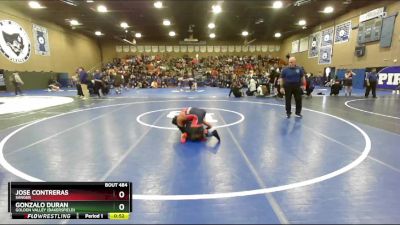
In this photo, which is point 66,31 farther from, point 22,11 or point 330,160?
point 330,160

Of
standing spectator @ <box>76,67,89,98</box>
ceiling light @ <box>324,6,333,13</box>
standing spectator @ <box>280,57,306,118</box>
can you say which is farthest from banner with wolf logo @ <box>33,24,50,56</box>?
ceiling light @ <box>324,6,333,13</box>

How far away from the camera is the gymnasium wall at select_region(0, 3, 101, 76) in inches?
793

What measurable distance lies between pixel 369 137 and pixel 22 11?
25393 millimetres

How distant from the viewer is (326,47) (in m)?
25.6

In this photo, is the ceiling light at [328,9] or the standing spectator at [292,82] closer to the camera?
the standing spectator at [292,82]

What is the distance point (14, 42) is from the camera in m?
20.1

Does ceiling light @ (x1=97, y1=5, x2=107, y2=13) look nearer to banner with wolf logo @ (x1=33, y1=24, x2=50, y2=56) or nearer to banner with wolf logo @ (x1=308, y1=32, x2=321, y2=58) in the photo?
banner with wolf logo @ (x1=33, y1=24, x2=50, y2=56)

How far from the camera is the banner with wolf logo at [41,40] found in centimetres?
2261

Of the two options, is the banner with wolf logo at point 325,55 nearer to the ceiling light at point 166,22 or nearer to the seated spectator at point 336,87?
the seated spectator at point 336,87

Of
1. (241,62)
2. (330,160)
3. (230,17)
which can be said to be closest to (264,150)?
(330,160)
